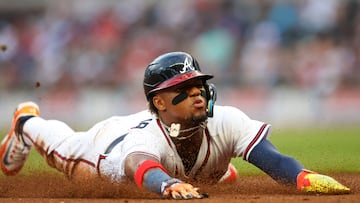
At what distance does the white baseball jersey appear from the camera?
597cm

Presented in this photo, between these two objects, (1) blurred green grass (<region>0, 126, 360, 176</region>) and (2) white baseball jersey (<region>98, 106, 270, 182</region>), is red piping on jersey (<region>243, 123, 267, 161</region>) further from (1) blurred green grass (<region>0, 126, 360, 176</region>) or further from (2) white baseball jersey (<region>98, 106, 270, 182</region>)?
(1) blurred green grass (<region>0, 126, 360, 176</region>)

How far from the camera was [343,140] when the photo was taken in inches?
528

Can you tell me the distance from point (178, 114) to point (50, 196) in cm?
117

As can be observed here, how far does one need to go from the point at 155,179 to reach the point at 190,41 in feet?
44.3

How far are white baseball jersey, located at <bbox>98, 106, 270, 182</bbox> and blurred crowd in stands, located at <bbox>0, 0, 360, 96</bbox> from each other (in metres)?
11.3

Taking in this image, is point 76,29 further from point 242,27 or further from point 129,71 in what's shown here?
point 242,27

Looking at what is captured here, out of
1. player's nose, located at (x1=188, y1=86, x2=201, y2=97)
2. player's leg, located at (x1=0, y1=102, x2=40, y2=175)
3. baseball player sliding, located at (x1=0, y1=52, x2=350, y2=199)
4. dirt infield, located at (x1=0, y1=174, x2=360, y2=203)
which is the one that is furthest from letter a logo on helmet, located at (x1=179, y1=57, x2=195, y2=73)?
player's leg, located at (x1=0, y1=102, x2=40, y2=175)

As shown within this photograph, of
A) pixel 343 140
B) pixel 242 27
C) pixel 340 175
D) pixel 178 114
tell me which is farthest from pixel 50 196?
pixel 242 27

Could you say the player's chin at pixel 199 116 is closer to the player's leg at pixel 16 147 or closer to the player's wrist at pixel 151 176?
the player's wrist at pixel 151 176

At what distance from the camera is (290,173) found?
5.85 metres

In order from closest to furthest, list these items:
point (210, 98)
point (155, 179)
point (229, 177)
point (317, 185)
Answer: point (155, 179), point (317, 185), point (210, 98), point (229, 177)

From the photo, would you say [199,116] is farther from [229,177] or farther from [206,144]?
[229,177]

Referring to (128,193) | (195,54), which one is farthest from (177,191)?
(195,54)

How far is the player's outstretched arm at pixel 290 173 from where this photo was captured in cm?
569
